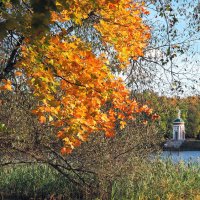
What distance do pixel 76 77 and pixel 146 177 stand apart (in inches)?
237

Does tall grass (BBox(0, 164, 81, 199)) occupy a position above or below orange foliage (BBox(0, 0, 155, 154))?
below

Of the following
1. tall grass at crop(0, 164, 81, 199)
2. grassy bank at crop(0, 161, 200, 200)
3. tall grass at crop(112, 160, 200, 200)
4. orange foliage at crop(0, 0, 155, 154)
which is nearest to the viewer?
orange foliage at crop(0, 0, 155, 154)

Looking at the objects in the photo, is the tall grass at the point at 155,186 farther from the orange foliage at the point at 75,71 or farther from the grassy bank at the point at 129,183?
the orange foliage at the point at 75,71

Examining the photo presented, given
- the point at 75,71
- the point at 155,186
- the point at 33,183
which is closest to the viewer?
the point at 75,71

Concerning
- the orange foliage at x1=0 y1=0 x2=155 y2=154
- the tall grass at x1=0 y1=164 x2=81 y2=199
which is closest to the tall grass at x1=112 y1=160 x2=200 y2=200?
the tall grass at x1=0 y1=164 x2=81 y2=199

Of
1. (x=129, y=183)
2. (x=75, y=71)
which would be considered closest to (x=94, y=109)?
(x=75, y=71)

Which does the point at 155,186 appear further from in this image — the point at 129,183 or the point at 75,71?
the point at 75,71

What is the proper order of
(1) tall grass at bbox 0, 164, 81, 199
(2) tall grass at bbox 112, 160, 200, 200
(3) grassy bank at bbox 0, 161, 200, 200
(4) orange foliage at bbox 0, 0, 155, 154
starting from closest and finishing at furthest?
(4) orange foliage at bbox 0, 0, 155, 154, (2) tall grass at bbox 112, 160, 200, 200, (3) grassy bank at bbox 0, 161, 200, 200, (1) tall grass at bbox 0, 164, 81, 199

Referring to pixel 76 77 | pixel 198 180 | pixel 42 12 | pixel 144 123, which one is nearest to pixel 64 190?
pixel 144 123

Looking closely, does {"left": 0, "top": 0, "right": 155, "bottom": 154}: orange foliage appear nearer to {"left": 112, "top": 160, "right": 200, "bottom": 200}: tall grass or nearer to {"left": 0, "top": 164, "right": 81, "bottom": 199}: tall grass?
{"left": 112, "top": 160, "right": 200, "bottom": 200}: tall grass

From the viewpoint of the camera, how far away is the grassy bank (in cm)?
1203

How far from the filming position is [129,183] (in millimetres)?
12289

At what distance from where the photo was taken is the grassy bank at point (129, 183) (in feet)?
39.5

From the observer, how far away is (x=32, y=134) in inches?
416
